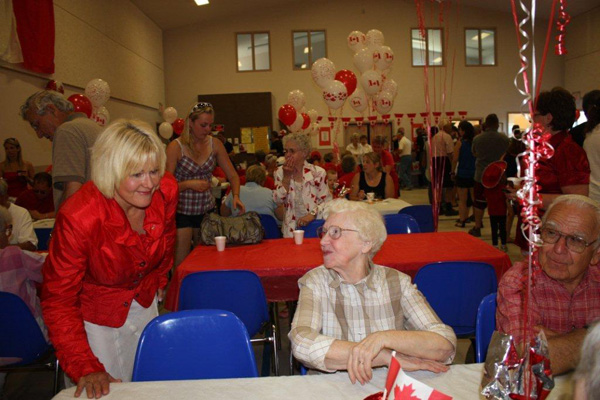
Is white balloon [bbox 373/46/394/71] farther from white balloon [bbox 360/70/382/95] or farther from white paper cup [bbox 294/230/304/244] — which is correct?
white paper cup [bbox 294/230/304/244]

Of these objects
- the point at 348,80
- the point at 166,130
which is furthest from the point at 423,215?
the point at 166,130

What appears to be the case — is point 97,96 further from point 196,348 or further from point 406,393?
point 406,393

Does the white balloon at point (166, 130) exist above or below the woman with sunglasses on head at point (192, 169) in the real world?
above

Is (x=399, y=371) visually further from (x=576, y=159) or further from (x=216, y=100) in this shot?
(x=216, y=100)

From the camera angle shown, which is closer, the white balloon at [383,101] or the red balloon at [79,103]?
Answer: the red balloon at [79,103]

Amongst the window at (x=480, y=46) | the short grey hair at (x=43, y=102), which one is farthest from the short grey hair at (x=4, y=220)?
the window at (x=480, y=46)

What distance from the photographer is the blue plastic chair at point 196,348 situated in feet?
5.87

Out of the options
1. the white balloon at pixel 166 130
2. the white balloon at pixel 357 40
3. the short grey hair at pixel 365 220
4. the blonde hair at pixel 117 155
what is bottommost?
the short grey hair at pixel 365 220

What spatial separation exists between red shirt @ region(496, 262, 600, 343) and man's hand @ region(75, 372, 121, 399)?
1.36 meters

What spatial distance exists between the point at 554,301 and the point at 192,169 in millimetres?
2849

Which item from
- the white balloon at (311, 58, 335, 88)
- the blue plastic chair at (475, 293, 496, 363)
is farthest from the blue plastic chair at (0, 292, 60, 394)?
the white balloon at (311, 58, 335, 88)

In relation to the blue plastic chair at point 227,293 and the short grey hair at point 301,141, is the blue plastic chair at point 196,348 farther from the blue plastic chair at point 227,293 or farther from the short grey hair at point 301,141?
the short grey hair at point 301,141

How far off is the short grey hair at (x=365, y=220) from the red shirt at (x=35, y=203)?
4310mm

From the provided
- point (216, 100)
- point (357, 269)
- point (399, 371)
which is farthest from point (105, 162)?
point (216, 100)
